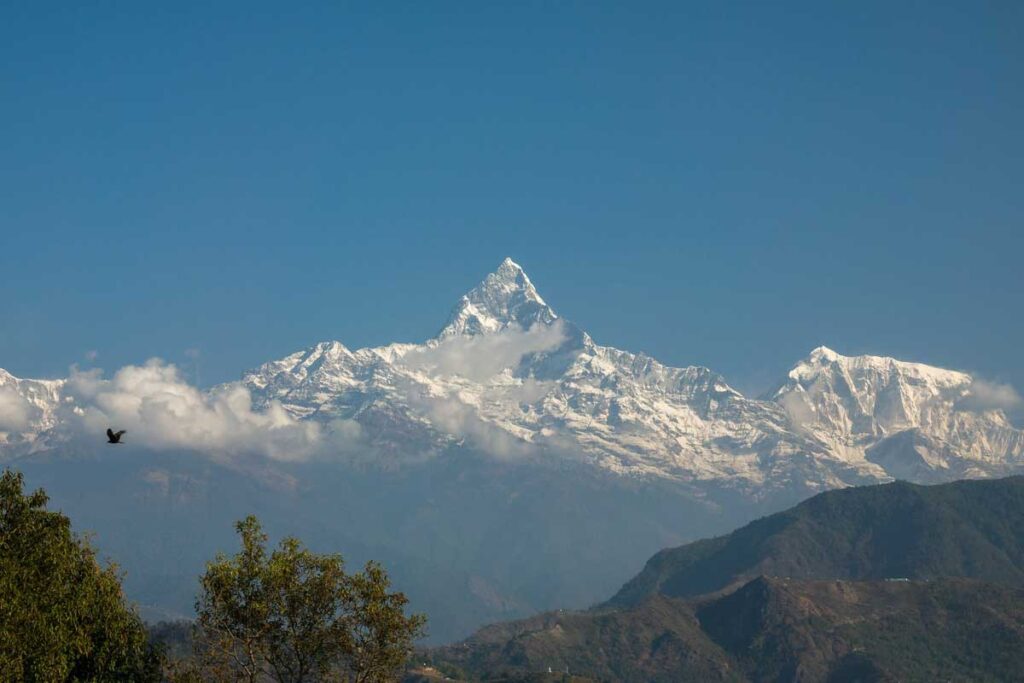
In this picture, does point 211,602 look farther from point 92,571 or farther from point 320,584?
point 92,571

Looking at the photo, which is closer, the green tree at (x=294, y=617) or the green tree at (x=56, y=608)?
the green tree at (x=56, y=608)

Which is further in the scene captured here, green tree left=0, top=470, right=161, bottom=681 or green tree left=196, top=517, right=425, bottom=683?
green tree left=196, top=517, right=425, bottom=683

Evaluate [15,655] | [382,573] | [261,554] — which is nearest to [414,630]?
[382,573]

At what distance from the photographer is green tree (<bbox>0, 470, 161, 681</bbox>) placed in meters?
85.9

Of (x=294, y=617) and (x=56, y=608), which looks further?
(x=56, y=608)

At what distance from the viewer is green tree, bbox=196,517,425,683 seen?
286ft

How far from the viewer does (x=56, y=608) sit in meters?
89.7

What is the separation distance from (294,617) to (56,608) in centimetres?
1726

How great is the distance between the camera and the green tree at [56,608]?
3383 inches

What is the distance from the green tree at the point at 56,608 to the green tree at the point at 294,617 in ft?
25.0

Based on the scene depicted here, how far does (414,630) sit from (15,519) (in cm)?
3205

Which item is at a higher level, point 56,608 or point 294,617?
point 56,608

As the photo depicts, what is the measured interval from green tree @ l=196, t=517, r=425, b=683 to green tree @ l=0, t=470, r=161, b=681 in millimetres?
7624

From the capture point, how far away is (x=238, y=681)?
A: 3415 inches
